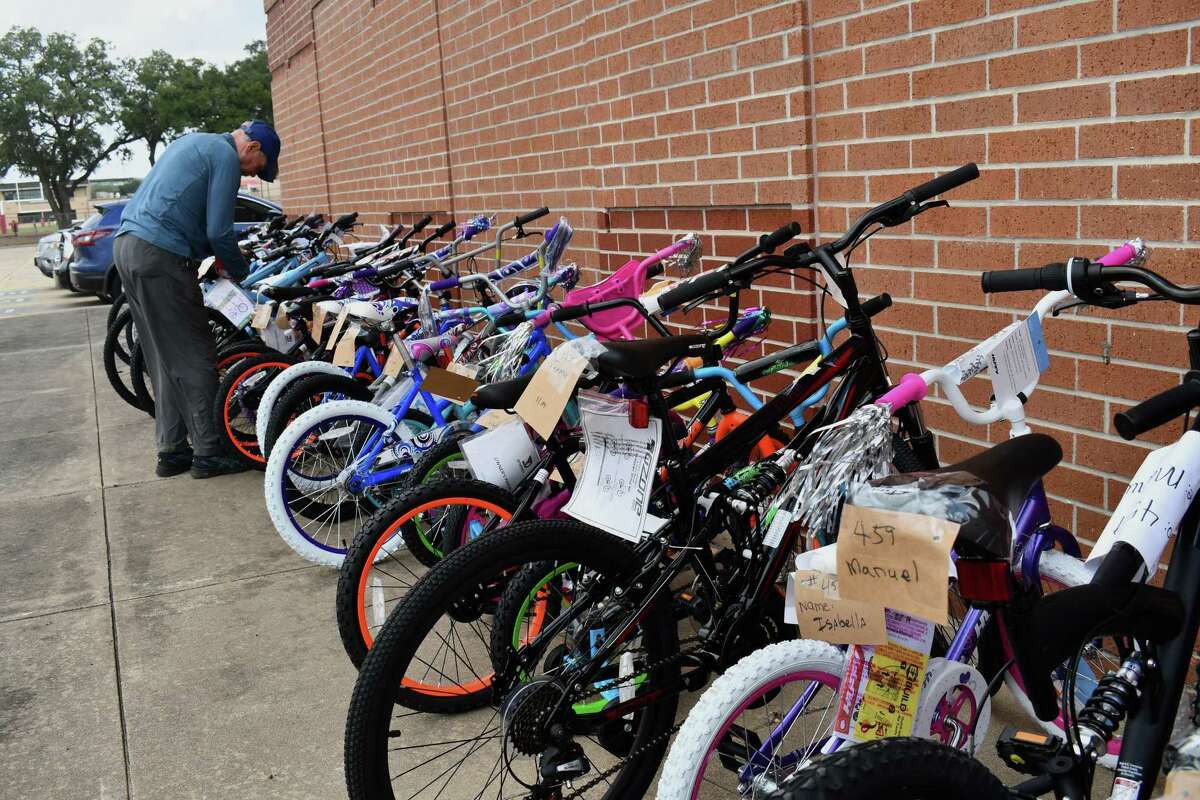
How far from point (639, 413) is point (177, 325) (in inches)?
174

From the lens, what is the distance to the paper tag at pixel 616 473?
2.47 metres

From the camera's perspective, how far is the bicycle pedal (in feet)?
5.60

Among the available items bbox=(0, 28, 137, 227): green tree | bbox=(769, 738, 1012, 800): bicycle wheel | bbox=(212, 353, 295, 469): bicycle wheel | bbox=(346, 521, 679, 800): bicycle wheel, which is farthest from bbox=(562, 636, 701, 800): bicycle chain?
bbox=(0, 28, 137, 227): green tree

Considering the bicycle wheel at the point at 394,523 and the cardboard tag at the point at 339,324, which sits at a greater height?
the cardboard tag at the point at 339,324

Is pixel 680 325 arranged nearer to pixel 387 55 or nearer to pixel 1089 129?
pixel 1089 129

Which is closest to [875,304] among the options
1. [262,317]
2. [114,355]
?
[262,317]

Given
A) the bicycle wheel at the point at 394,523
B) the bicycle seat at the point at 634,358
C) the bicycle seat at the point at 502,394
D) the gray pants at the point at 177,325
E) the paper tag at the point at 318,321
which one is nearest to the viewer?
the bicycle seat at the point at 634,358

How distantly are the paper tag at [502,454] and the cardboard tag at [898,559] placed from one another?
66.1 inches

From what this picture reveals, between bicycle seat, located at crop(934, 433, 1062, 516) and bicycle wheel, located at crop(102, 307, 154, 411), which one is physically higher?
bicycle seat, located at crop(934, 433, 1062, 516)

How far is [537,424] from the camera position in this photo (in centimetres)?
251

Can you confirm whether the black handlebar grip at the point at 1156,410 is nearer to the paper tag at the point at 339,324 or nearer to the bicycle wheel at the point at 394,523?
the bicycle wheel at the point at 394,523

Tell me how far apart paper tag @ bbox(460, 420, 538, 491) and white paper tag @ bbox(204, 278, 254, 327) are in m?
3.43

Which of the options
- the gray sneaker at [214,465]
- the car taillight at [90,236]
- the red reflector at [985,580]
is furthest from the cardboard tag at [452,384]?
the car taillight at [90,236]

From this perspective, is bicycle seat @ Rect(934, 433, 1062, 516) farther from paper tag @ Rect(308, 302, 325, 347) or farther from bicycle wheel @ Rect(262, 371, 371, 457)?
paper tag @ Rect(308, 302, 325, 347)
